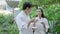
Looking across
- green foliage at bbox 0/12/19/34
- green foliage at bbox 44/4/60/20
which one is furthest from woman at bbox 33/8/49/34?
green foliage at bbox 0/12/19/34

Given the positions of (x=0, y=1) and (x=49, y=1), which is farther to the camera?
(x=0, y=1)

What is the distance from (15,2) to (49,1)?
318 cm

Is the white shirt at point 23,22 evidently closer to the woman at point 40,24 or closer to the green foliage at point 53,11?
the woman at point 40,24

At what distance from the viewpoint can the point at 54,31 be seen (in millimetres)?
4668

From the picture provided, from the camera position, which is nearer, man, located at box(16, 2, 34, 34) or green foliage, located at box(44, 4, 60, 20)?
man, located at box(16, 2, 34, 34)

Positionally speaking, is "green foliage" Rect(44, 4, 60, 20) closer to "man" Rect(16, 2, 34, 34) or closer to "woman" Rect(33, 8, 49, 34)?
"woman" Rect(33, 8, 49, 34)

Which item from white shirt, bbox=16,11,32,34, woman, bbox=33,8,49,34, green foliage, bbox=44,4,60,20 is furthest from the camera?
green foliage, bbox=44,4,60,20

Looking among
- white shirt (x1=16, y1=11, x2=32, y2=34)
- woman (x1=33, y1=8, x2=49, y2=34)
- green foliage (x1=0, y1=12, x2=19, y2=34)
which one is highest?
white shirt (x1=16, y1=11, x2=32, y2=34)

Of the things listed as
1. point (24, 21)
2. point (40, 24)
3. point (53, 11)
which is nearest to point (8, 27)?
point (53, 11)

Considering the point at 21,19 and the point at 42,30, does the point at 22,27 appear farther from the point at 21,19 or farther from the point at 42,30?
the point at 42,30

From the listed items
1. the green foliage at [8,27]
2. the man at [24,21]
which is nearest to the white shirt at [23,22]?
the man at [24,21]

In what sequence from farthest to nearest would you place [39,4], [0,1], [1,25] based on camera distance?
[0,1] → [1,25] → [39,4]

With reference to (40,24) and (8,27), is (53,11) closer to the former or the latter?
(40,24)

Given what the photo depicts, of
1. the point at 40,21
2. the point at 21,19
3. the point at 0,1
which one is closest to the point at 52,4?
the point at 40,21
